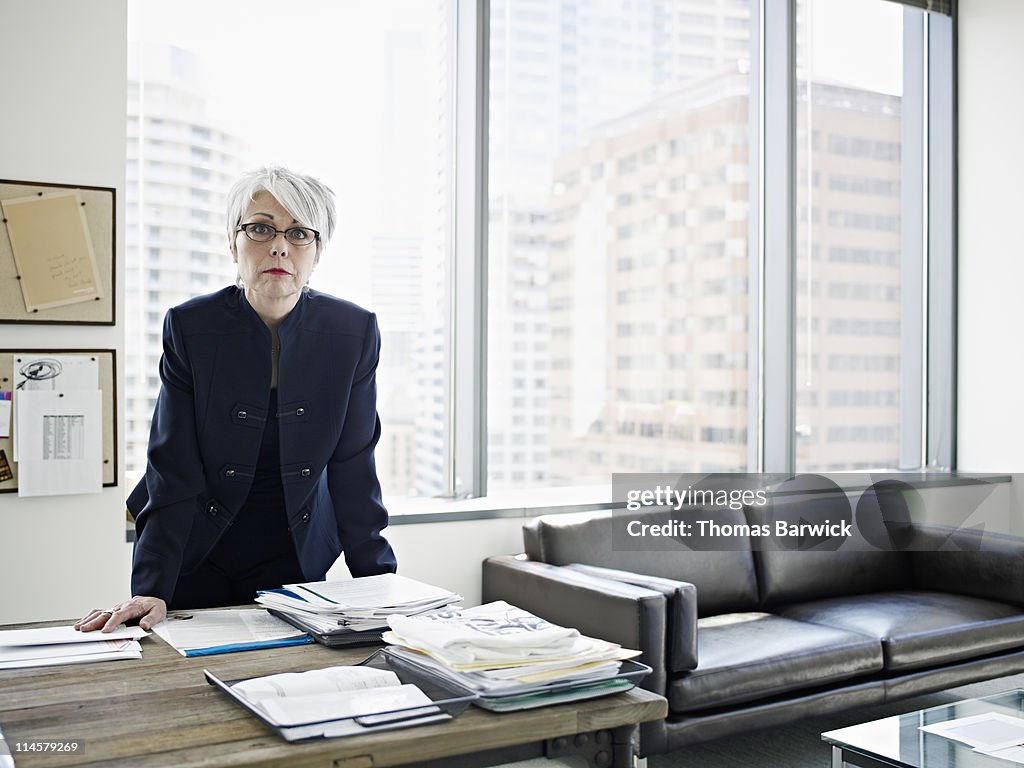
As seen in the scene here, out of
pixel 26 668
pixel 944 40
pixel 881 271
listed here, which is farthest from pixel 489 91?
pixel 26 668

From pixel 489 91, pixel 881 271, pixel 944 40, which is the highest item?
pixel 944 40

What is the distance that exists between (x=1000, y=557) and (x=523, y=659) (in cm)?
334

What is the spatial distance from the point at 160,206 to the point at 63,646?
2173mm

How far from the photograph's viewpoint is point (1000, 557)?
13.2 feet

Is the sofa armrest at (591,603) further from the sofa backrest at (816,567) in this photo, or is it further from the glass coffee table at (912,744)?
the sofa backrest at (816,567)

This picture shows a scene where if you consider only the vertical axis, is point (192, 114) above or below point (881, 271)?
above

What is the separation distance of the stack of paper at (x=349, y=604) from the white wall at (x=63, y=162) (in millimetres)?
1382

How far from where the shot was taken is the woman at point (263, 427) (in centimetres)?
198

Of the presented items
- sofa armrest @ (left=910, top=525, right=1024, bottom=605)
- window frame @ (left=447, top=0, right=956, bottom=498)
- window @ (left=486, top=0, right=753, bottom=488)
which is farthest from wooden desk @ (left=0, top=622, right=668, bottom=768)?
sofa armrest @ (left=910, top=525, right=1024, bottom=605)

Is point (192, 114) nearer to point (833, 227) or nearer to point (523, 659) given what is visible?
point (523, 659)

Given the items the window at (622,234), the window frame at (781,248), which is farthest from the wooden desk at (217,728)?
the window at (622,234)

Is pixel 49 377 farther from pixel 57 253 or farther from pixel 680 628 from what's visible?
pixel 680 628

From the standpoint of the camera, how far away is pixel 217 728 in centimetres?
119

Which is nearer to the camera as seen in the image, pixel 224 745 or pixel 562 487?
pixel 224 745
